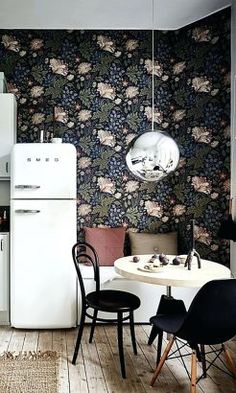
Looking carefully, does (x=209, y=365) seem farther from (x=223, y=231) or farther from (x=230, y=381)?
(x=223, y=231)

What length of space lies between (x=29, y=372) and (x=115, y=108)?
9.37 feet

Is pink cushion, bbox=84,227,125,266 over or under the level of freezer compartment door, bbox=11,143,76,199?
under

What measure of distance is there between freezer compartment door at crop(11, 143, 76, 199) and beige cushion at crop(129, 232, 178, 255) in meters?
1.00

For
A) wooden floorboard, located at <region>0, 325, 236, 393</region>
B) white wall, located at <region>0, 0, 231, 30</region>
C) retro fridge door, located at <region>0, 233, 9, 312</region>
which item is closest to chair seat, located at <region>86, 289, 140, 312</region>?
wooden floorboard, located at <region>0, 325, 236, 393</region>

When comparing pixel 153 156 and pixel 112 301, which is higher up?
pixel 153 156

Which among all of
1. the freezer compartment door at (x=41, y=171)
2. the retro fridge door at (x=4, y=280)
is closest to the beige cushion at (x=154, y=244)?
the freezer compartment door at (x=41, y=171)

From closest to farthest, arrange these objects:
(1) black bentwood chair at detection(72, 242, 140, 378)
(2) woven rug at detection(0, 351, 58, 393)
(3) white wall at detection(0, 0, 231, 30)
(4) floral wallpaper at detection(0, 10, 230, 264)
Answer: (2) woven rug at detection(0, 351, 58, 393), (1) black bentwood chair at detection(72, 242, 140, 378), (3) white wall at detection(0, 0, 231, 30), (4) floral wallpaper at detection(0, 10, 230, 264)

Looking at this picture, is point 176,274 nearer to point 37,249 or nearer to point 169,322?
point 169,322

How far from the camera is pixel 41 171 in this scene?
429 centimetres

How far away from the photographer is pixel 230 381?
3279 mm

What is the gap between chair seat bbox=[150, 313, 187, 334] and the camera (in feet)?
9.80

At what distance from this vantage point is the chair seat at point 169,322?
299cm

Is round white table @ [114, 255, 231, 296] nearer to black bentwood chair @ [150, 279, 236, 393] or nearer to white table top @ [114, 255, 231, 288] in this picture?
white table top @ [114, 255, 231, 288]

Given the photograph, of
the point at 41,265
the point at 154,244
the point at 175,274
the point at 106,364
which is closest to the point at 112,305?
the point at 106,364
